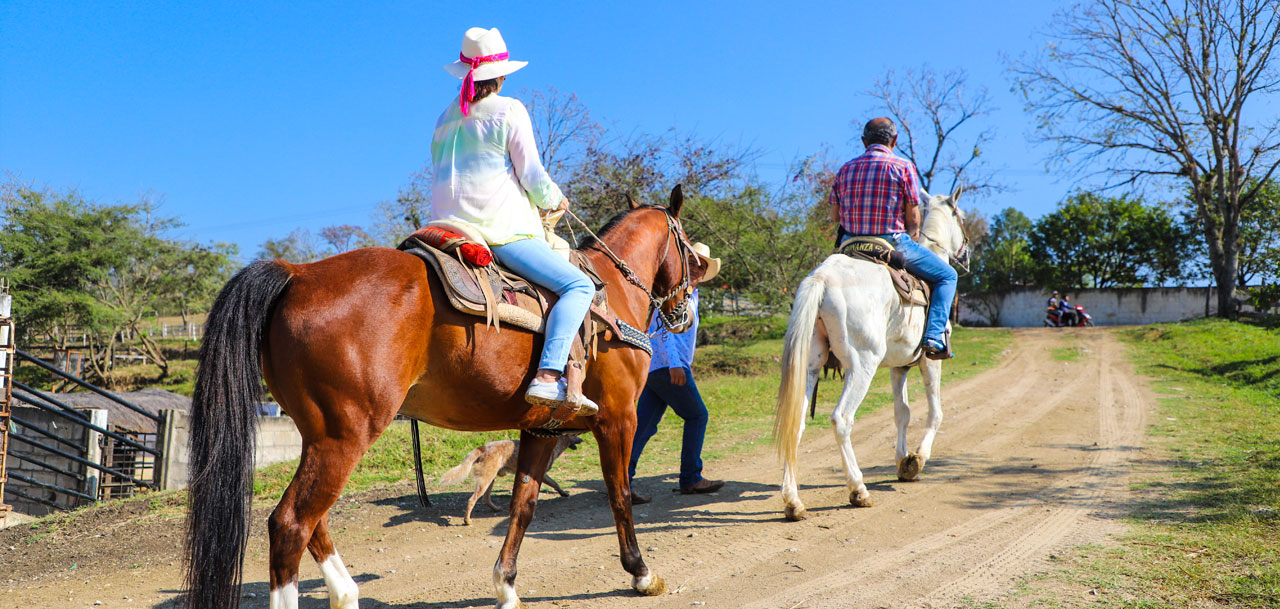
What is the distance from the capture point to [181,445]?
9.95 meters

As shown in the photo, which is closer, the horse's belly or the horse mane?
the horse's belly

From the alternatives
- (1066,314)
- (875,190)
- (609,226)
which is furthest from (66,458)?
(1066,314)

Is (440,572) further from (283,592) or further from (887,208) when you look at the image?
(887,208)

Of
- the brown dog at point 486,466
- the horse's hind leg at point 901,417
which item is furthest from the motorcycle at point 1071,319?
the brown dog at point 486,466

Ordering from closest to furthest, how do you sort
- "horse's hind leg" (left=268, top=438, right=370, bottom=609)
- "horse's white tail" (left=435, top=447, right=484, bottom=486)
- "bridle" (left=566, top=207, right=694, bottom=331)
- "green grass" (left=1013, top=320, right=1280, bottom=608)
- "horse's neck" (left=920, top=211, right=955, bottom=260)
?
"horse's hind leg" (left=268, top=438, right=370, bottom=609) → "green grass" (left=1013, top=320, right=1280, bottom=608) → "bridle" (left=566, top=207, right=694, bottom=331) → "horse's white tail" (left=435, top=447, right=484, bottom=486) → "horse's neck" (left=920, top=211, right=955, bottom=260)

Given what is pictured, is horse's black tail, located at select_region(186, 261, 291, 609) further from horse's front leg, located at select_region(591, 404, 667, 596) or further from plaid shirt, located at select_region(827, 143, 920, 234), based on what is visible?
plaid shirt, located at select_region(827, 143, 920, 234)

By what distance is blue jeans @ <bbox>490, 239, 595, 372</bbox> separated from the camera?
12.8ft

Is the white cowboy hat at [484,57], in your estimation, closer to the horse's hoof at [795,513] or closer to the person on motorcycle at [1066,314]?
the horse's hoof at [795,513]

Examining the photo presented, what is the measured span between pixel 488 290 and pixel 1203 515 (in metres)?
5.44

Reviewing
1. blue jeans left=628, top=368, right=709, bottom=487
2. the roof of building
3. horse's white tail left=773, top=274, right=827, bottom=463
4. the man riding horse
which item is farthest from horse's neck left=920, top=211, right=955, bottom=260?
the roof of building

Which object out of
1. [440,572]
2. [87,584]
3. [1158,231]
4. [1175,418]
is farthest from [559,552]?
[1158,231]

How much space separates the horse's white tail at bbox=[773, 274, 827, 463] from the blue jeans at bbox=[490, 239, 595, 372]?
248 centimetres

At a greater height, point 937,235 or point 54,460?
point 937,235

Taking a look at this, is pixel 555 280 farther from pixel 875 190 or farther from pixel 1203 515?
pixel 1203 515
